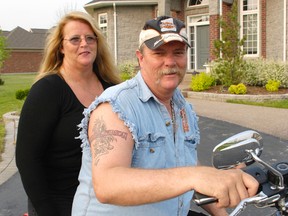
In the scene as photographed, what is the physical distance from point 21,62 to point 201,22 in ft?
142

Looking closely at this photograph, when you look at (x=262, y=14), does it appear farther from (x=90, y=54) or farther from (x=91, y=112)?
(x=91, y=112)

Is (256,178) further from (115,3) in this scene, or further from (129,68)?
(115,3)

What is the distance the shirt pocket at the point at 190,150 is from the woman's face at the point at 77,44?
3.71 ft

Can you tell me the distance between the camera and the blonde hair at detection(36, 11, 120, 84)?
2957 millimetres

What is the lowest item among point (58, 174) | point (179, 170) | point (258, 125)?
point (258, 125)

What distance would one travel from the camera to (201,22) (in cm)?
2136

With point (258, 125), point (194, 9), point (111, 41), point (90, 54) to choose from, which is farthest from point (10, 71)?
point (90, 54)

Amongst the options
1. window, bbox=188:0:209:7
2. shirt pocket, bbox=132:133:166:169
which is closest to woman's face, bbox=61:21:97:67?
shirt pocket, bbox=132:133:166:169

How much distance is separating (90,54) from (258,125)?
6.91 m

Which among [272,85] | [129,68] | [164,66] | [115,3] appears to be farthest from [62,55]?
[115,3]

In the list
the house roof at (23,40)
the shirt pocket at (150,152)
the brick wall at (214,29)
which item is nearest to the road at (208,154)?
the shirt pocket at (150,152)

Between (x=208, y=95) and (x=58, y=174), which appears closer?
(x=58, y=174)

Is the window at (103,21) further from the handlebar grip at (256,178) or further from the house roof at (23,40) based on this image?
the house roof at (23,40)

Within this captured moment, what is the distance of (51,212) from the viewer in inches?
99.5
